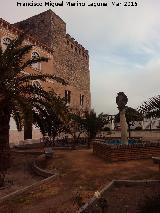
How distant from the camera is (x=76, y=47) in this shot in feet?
140

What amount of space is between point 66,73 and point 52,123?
72.3 feet

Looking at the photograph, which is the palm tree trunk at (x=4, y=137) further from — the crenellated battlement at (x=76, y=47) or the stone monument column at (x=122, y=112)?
the crenellated battlement at (x=76, y=47)

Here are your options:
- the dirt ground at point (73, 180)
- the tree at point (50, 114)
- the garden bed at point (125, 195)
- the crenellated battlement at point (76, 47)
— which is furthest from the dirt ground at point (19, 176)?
the crenellated battlement at point (76, 47)

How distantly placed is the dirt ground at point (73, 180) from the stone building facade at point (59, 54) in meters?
16.5

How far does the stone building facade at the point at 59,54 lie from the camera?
110 ft

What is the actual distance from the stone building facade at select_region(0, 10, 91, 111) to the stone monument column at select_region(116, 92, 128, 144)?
13.5 metres

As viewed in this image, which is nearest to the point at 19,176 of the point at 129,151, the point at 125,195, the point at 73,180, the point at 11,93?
the point at 73,180

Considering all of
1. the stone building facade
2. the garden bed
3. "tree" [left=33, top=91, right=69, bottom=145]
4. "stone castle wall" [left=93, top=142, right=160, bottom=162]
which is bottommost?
the garden bed

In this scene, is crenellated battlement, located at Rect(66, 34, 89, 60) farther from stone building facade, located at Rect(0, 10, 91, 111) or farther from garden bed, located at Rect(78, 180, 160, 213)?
garden bed, located at Rect(78, 180, 160, 213)

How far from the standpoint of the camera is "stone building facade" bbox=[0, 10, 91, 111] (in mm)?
33438

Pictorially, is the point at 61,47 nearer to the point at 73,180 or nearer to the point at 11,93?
the point at 11,93

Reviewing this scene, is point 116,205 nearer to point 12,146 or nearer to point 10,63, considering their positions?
point 10,63

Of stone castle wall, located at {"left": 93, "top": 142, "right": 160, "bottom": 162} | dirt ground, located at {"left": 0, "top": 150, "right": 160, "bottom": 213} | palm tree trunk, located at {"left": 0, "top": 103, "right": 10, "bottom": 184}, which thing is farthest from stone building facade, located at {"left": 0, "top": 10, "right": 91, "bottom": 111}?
dirt ground, located at {"left": 0, "top": 150, "right": 160, "bottom": 213}

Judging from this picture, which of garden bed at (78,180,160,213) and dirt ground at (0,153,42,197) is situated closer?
garden bed at (78,180,160,213)
